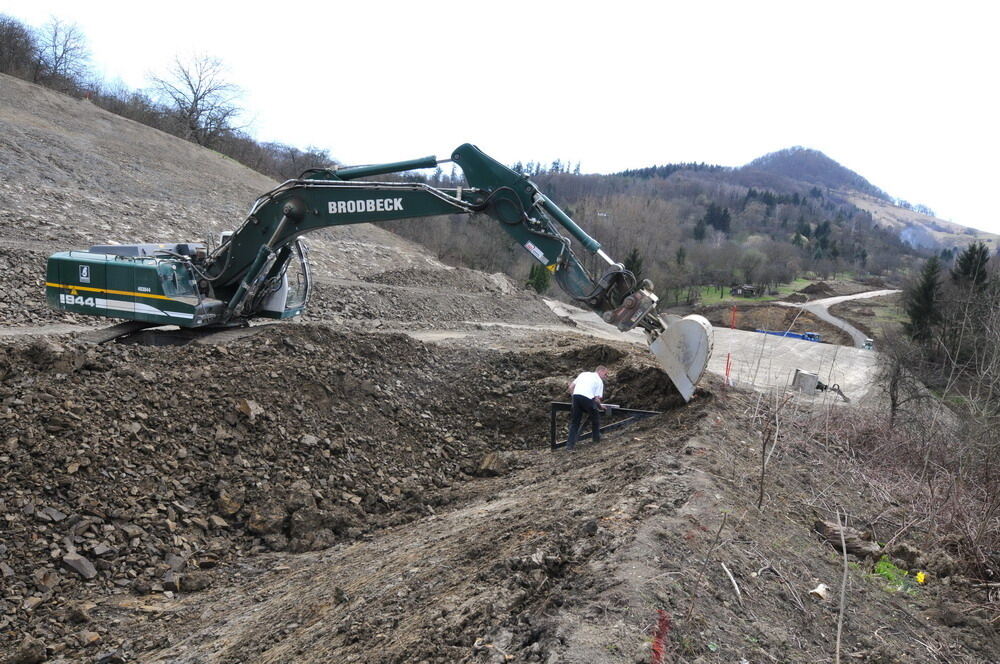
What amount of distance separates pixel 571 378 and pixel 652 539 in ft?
21.4

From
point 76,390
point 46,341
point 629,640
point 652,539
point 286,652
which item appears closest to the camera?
point 629,640

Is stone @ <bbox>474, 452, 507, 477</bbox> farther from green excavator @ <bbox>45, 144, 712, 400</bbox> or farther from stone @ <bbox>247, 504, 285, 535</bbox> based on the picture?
stone @ <bbox>247, 504, 285, 535</bbox>

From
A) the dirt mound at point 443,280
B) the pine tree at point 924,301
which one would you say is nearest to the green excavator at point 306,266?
the dirt mound at point 443,280

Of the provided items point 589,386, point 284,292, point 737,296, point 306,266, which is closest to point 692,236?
point 737,296

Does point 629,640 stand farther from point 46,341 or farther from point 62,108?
point 62,108

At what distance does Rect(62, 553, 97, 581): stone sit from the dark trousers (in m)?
5.49

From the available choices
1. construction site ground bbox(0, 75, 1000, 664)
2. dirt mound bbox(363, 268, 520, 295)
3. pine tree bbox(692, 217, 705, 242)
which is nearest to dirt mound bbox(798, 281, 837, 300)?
pine tree bbox(692, 217, 705, 242)

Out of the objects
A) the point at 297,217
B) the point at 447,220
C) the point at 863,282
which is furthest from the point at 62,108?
the point at 863,282

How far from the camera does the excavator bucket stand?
27.6ft

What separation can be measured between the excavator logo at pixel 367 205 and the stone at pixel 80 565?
5785mm

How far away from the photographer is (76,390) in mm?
7645

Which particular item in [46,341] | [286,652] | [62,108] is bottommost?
[286,652]

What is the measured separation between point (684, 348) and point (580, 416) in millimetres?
1629

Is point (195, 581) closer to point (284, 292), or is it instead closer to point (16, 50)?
point (284, 292)
